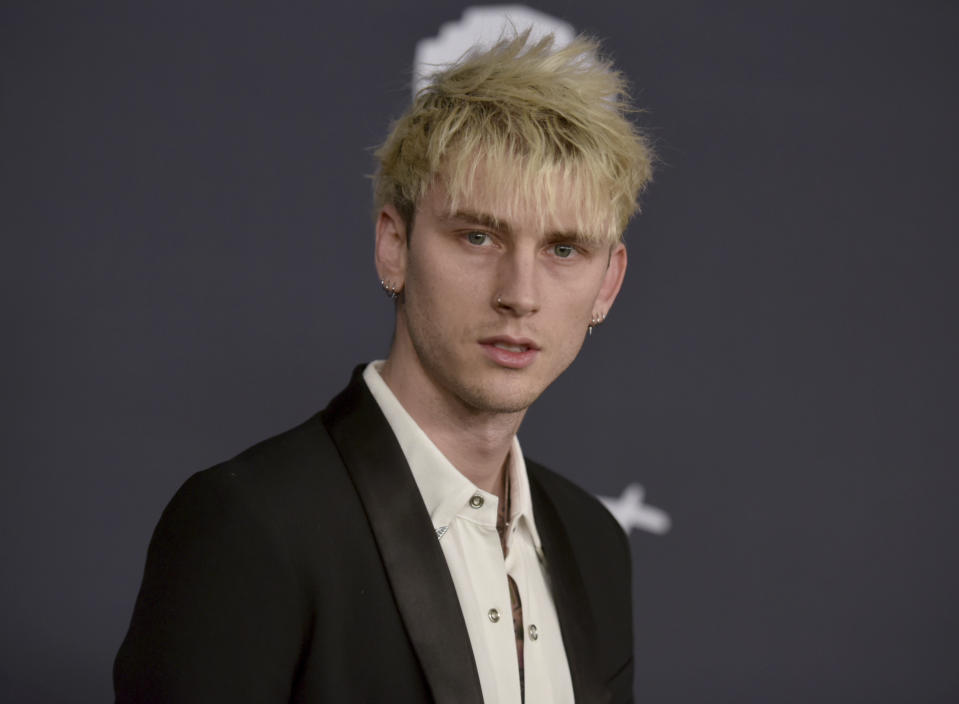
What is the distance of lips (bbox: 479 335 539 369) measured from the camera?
166 cm

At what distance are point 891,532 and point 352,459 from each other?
1.96 meters

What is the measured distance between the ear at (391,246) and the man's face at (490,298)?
0.03 meters

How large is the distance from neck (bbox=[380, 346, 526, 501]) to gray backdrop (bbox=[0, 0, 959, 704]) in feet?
3.46

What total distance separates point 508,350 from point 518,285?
9 centimetres

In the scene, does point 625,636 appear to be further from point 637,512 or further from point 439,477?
point 637,512

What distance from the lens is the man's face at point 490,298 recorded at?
1.65 m

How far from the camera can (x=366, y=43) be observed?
9.35 ft

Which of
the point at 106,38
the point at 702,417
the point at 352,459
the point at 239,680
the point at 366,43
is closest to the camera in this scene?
the point at 239,680

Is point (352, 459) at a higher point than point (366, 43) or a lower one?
lower

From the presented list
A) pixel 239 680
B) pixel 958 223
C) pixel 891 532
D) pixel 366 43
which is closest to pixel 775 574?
pixel 891 532

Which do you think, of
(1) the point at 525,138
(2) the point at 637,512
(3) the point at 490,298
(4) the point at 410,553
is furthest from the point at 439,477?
(2) the point at 637,512

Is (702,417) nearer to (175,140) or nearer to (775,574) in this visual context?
(775,574)

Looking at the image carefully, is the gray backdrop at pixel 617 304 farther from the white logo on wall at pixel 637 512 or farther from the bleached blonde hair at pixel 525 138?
the bleached blonde hair at pixel 525 138

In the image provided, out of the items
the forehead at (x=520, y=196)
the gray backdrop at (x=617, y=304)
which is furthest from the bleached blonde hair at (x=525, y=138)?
the gray backdrop at (x=617, y=304)
